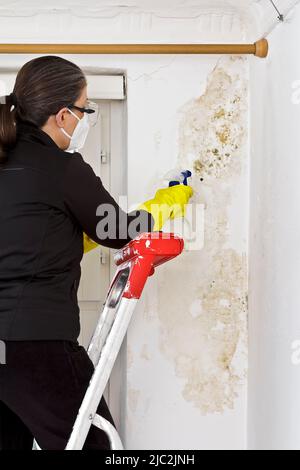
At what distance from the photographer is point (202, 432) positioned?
2346mm

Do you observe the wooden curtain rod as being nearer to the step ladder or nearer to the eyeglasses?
the eyeglasses

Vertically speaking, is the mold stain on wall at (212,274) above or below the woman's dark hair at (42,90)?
below

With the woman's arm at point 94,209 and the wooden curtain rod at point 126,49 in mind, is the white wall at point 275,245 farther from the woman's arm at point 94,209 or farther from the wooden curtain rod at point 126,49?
the woman's arm at point 94,209

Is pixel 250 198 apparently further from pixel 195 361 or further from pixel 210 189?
pixel 195 361

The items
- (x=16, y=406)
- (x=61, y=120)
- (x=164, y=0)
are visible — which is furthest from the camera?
(x=164, y=0)

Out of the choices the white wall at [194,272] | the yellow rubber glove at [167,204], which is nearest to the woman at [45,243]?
the yellow rubber glove at [167,204]

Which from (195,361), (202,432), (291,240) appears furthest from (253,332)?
(291,240)

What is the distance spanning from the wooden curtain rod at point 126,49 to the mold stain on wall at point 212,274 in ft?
0.62

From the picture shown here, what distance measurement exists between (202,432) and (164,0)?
54.0 inches

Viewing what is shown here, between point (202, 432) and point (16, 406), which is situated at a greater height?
point (16, 406)

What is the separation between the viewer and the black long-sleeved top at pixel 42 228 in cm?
162

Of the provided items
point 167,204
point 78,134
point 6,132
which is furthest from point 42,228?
point 167,204

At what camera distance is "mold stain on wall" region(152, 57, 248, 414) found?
2.35m

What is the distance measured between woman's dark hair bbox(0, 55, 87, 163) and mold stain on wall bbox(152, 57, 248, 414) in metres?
0.67
